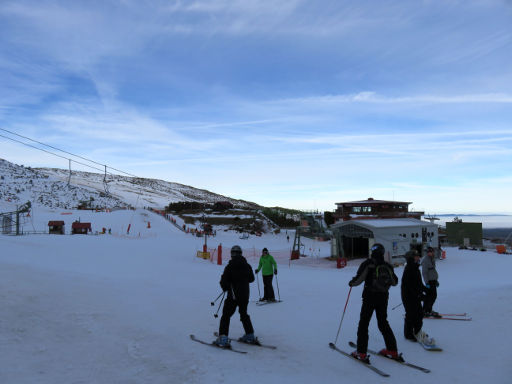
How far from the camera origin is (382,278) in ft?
19.1

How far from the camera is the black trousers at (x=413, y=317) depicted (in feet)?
22.5

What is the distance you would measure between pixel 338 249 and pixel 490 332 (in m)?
20.9

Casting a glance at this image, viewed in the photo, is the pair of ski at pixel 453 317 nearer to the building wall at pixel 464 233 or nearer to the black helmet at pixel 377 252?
the black helmet at pixel 377 252

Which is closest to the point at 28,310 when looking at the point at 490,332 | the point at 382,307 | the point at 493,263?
the point at 382,307

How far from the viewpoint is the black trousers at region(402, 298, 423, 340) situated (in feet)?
22.5

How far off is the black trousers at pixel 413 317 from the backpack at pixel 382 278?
1446mm

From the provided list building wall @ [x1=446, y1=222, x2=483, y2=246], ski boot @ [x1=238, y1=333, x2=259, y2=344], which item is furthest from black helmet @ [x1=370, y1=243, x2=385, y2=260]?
building wall @ [x1=446, y1=222, x2=483, y2=246]

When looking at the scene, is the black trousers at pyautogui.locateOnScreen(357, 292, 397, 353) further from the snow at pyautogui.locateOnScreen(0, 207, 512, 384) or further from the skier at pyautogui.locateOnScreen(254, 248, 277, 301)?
the skier at pyautogui.locateOnScreen(254, 248, 277, 301)

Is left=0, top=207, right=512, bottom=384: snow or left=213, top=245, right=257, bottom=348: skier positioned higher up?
left=213, top=245, right=257, bottom=348: skier

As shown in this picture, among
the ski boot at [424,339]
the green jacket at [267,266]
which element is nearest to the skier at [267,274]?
the green jacket at [267,266]

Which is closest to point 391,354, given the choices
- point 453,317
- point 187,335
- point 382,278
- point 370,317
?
point 370,317

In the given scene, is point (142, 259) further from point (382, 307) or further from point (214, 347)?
point (382, 307)

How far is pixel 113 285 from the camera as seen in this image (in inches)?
460

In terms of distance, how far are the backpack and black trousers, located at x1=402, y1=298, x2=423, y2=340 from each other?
4.74ft
